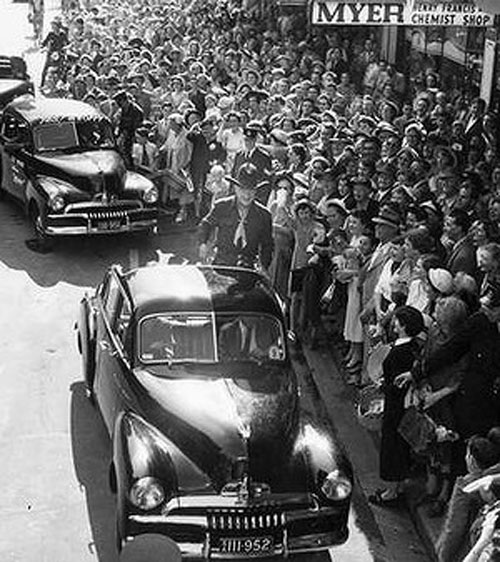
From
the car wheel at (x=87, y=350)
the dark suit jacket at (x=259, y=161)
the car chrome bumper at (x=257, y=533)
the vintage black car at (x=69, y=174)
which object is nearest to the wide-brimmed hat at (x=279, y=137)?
the dark suit jacket at (x=259, y=161)

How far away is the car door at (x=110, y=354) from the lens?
29.6ft

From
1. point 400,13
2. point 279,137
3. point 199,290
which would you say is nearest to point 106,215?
point 279,137

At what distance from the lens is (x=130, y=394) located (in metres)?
8.70

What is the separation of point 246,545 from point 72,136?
960 centimetres

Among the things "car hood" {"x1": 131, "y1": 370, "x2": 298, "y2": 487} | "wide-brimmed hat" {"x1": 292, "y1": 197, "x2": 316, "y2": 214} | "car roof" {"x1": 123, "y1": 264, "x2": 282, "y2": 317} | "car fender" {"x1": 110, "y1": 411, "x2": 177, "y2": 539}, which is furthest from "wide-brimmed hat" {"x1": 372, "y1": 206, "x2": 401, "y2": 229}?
"car fender" {"x1": 110, "y1": 411, "x2": 177, "y2": 539}

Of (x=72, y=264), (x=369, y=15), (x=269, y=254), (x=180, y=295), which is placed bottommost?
(x=72, y=264)

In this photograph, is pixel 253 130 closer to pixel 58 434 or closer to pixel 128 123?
pixel 128 123

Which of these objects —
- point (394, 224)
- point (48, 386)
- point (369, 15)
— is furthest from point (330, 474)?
point (369, 15)

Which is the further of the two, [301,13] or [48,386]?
[301,13]

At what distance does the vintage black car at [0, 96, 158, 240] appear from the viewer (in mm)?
14820

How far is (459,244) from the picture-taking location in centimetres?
1016

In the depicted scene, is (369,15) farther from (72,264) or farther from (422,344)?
(422,344)

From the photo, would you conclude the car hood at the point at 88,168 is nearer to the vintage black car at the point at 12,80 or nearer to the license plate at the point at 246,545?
the vintage black car at the point at 12,80

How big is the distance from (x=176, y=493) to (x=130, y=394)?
1228mm
